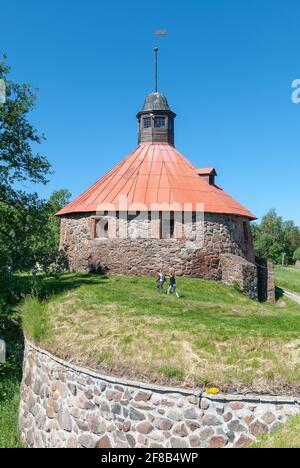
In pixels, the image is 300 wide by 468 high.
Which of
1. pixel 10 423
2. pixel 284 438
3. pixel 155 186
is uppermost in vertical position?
pixel 155 186

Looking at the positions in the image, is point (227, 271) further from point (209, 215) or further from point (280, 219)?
point (280, 219)

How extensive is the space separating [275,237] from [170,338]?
54.6 m

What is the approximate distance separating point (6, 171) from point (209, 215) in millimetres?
11104

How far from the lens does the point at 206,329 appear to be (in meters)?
11.9

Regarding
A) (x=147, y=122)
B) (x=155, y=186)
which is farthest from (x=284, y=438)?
(x=147, y=122)

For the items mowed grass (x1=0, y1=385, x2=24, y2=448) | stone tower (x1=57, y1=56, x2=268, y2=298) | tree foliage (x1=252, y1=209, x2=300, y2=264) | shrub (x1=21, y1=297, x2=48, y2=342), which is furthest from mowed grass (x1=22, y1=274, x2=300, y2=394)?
tree foliage (x1=252, y1=209, x2=300, y2=264)

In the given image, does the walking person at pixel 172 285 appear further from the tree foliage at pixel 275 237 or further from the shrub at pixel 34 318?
the tree foliage at pixel 275 237

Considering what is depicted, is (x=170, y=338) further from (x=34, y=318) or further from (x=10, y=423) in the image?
(x=10, y=423)

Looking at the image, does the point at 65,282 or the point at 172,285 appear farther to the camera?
the point at 65,282

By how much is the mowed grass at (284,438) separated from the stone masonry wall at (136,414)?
218 millimetres

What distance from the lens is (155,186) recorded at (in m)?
24.3

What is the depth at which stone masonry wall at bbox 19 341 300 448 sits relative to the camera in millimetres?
9484

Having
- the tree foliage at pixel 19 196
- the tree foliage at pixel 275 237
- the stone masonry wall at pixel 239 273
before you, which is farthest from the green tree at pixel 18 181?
the tree foliage at pixel 275 237

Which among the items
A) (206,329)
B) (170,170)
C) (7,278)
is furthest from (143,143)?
(206,329)
